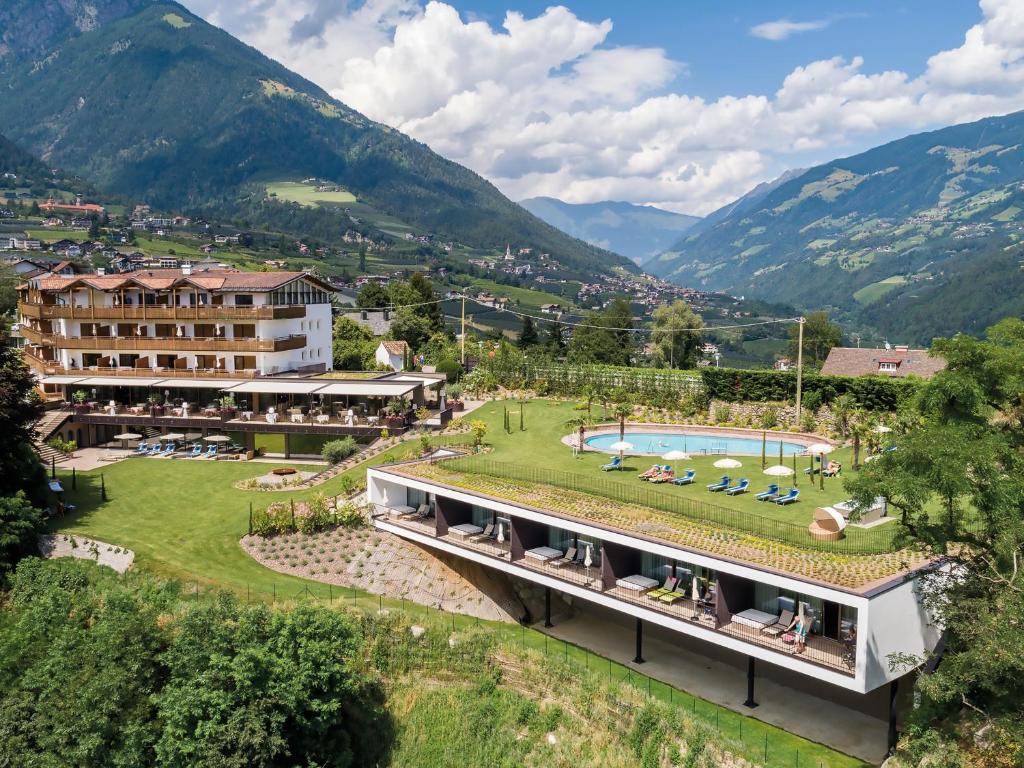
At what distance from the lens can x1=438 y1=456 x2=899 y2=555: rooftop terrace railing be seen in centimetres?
2220

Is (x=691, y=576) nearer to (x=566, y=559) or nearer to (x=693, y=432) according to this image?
(x=566, y=559)

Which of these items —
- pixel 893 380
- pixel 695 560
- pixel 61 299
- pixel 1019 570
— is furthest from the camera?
pixel 61 299

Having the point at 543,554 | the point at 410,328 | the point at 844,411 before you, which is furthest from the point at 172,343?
the point at 844,411

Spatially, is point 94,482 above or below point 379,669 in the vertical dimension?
above

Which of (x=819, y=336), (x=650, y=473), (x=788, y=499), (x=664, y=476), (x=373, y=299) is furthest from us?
(x=373, y=299)

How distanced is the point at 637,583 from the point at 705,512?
3.64 m

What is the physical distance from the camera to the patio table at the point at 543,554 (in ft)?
84.5

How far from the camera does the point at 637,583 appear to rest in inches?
922

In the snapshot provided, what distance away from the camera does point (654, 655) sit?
24750 mm

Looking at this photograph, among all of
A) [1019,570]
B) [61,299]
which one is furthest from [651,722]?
[61,299]

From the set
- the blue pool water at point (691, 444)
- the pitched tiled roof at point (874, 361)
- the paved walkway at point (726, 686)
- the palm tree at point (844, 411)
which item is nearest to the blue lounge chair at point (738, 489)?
the paved walkway at point (726, 686)

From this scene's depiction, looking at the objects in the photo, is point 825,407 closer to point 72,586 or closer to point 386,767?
point 386,767

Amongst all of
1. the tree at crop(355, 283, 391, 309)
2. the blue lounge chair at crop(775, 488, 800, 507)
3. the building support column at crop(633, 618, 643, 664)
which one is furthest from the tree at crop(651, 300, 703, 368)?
the building support column at crop(633, 618, 643, 664)

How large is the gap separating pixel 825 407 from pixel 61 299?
148ft
